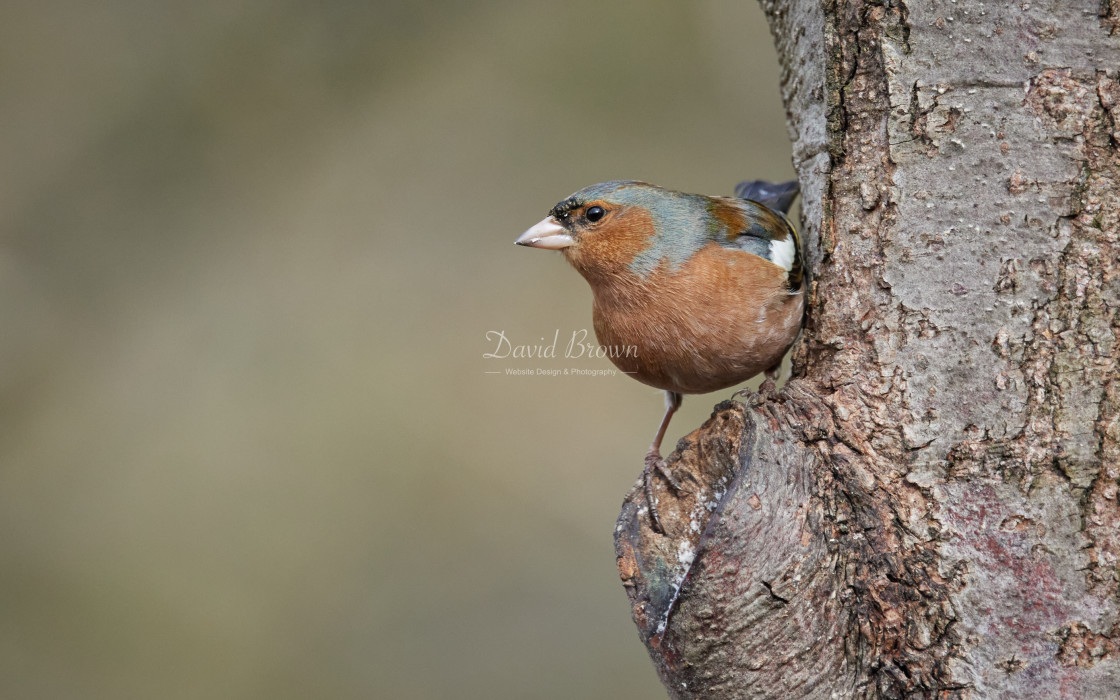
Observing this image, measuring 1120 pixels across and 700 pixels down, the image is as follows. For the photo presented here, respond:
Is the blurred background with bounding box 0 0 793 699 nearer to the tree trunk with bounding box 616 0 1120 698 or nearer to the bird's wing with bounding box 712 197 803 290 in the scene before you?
the bird's wing with bounding box 712 197 803 290

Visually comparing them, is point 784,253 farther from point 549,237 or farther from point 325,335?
point 325,335

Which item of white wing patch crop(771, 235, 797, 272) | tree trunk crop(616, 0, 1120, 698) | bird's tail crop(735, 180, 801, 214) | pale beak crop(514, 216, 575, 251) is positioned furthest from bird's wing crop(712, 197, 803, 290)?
tree trunk crop(616, 0, 1120, 698)

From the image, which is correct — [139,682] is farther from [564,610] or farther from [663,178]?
[663,178]

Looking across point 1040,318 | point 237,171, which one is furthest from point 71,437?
point 1040,318

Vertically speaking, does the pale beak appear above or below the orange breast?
above

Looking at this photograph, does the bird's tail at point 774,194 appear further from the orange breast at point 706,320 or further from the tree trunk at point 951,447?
the tree trunk at point 951,447

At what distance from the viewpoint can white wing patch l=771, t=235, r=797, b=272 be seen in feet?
10.2

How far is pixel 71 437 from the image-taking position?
5.12 meters

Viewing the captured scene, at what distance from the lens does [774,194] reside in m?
3.98

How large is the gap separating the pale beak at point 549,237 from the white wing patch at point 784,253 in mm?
775

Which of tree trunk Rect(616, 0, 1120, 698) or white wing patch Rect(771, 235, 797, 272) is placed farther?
white wing patch Rect(771, 235, 797, 272)

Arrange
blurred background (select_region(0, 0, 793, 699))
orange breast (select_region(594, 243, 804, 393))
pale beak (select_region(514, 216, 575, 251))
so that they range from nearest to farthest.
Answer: orange breast (select_region(594, 243, 804, 393)) → pale beak (select_region(514, 216, 575, 251)) → blurred background (select_region(0, 0, 793, 699))

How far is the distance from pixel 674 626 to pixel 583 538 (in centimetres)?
347

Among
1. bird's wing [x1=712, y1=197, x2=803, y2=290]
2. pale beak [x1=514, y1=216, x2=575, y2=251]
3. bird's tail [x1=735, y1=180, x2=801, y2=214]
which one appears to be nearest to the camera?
bird's wing [x1=712, y1=197, x2=803, y2=290]
